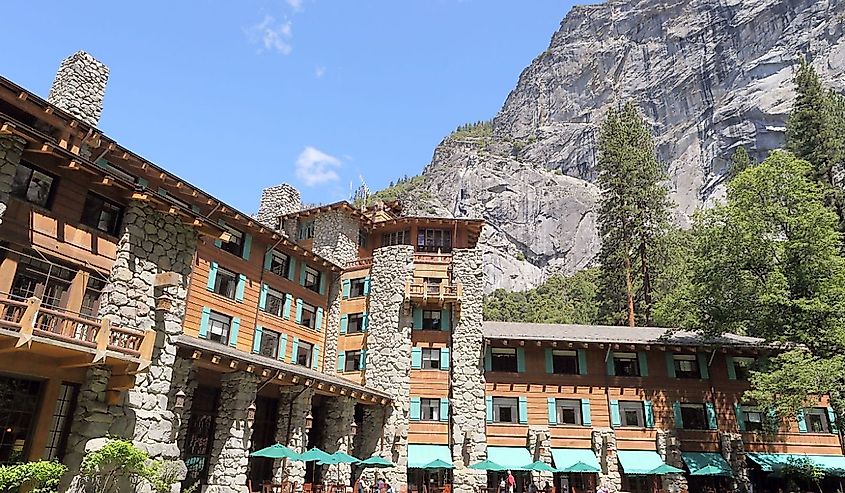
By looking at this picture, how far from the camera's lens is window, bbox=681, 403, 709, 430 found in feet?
97.7

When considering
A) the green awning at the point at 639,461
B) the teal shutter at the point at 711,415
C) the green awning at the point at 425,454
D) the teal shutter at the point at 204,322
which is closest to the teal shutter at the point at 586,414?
the green awning at the point at 639,461

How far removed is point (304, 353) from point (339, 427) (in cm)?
594

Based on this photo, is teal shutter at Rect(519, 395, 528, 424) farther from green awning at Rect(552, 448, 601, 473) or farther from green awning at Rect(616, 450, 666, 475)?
green awning at Rect(616, 450, 666, 475)

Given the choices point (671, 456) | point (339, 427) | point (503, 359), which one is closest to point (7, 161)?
point (339, 427)

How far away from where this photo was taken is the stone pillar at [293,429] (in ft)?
76.3

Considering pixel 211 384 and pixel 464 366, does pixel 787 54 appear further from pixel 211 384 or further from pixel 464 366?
pixel 211 384

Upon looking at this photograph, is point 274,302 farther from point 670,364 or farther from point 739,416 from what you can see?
point 739,416

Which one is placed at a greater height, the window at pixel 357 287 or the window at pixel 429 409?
the window at pixel 357 287

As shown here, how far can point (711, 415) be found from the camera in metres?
29.8

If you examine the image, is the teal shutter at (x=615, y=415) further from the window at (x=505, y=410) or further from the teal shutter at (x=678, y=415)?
the window at (x=505, y=410)

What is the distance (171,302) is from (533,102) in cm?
14693

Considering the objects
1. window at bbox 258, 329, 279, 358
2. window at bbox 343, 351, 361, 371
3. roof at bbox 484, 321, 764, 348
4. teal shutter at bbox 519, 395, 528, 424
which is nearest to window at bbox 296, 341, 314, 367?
window at bbox 258, 329, 279, 358

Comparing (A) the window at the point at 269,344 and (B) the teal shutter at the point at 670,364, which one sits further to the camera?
(B) the teal shutter at the point at 670,364

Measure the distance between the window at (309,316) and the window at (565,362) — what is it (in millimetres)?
14424
